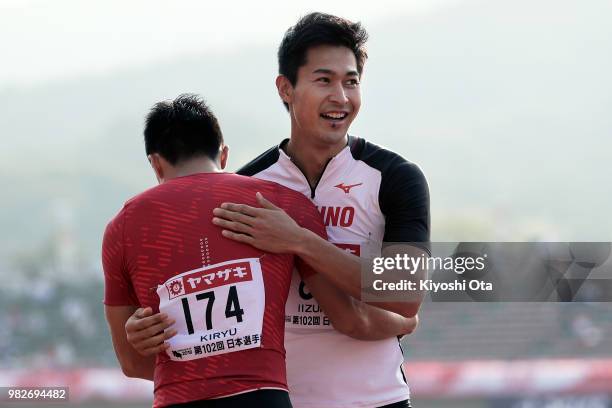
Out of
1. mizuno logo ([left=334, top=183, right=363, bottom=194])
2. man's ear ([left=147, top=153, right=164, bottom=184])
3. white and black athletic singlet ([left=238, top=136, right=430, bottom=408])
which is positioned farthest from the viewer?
mizuno logo ([left=334, top=183, right=363, bottom=194])

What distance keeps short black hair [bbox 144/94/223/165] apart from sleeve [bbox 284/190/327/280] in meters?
0.29

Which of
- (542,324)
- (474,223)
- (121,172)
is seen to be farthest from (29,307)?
(121,172)

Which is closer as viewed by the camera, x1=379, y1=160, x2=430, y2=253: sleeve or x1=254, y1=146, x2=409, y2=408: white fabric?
x1=379, y1=160, x2=430, y2=253: sleeve

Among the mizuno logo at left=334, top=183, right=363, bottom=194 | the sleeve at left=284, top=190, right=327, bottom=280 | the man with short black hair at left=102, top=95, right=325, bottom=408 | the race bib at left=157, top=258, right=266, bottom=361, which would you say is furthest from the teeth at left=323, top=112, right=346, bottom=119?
the race bib at left=157, top=258, right=266, bottom=361

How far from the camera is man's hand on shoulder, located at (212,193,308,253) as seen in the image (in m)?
3.26

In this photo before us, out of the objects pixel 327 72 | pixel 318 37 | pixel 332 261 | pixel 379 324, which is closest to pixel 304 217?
pixel 332 261

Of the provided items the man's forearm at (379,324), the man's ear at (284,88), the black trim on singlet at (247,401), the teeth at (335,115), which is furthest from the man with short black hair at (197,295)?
the man's ear at (284,88)

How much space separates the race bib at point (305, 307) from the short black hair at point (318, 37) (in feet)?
2.24

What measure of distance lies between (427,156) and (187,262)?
251 ft

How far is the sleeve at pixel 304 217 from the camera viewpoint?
3504 millimetres

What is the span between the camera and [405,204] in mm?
3713

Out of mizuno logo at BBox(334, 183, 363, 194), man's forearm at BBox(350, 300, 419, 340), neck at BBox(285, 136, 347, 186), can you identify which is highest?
neck at BBox(285, 136, 347, 186)

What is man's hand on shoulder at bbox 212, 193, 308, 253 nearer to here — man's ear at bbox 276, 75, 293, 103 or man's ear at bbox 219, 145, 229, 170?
man's ear at bbox 219, 145, 229, 170

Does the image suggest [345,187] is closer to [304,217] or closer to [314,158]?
[314,158]
